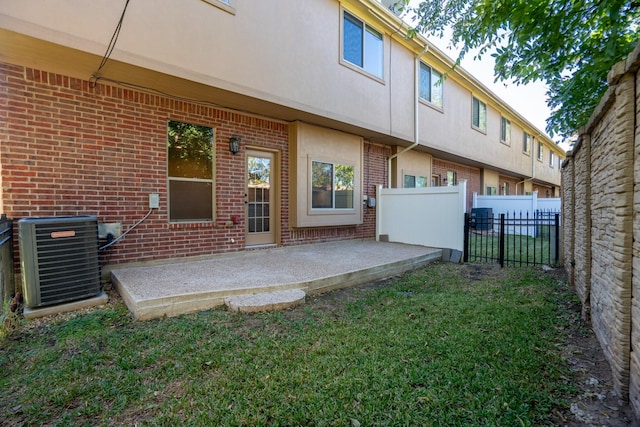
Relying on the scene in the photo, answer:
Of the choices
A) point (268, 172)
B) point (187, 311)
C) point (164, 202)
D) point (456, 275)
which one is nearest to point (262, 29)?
point (268, 172)

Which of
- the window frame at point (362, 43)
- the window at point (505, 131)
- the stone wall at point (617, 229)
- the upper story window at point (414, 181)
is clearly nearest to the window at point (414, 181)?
the upper story window at point (414, 181)

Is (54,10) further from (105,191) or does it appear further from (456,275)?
(456,275)

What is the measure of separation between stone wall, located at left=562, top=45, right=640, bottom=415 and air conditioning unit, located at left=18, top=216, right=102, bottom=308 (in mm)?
5195

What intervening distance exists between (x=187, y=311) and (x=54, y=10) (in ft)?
12.7

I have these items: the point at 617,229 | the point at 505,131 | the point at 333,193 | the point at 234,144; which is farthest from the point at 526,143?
the point at 617,229

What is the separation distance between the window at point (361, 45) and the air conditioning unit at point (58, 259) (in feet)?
20.5

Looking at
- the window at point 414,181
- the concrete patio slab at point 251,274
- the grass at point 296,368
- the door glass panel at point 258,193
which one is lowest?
the grass at point 296,368

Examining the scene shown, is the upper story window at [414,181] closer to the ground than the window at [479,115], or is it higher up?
closer to the ground

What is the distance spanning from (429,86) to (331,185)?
524cm

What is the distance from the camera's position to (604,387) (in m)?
2.30

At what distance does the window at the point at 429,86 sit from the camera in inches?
395

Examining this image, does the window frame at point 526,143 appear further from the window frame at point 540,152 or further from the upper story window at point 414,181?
the upper story window at point 414,181

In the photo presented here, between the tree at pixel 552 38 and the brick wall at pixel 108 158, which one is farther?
the brick wall at pixel 108 158

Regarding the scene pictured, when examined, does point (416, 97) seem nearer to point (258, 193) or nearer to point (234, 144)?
point (258, 193)
